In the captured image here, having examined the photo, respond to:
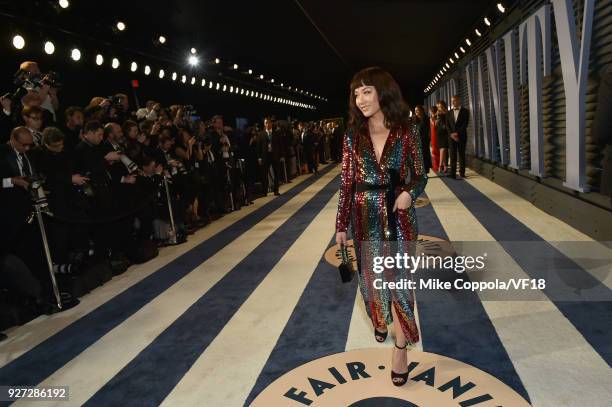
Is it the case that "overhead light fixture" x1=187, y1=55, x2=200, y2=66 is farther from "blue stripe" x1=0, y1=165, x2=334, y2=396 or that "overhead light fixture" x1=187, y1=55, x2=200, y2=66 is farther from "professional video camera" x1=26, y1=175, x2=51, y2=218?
"professional video camera" x1=26, y1=175, x2=51, y2=218

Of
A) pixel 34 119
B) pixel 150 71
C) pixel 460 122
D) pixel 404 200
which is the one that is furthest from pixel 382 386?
pixel 150 71

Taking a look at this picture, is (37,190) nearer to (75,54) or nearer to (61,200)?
(61,200)

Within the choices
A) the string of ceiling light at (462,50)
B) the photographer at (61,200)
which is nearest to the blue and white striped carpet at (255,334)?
the photographer at (61,200)

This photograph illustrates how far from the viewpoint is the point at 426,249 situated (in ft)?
16.8

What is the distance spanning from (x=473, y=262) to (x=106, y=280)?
13.2 feet

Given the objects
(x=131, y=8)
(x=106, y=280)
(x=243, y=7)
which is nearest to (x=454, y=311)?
(x=106, y=280)

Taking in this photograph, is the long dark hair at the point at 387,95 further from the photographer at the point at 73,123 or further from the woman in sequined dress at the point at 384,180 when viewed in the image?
the photographer at the point at 73,123

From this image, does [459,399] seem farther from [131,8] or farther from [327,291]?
[131,8]

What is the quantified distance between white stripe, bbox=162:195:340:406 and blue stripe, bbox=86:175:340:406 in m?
0.06

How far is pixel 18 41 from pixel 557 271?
7.32 meters

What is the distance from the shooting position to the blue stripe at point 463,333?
2.68 m

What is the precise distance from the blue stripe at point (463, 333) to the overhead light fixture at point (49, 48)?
21.2 feet

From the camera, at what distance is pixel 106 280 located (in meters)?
4.96

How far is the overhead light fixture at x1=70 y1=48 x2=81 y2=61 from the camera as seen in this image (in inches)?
288
